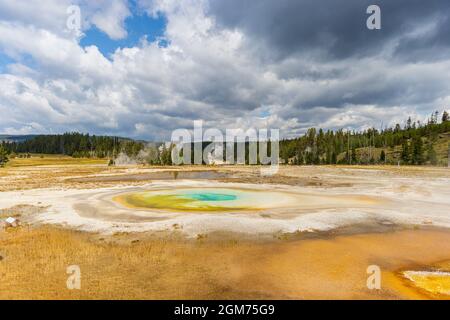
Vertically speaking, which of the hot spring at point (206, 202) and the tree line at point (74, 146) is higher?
the tree line at point (74, 146)

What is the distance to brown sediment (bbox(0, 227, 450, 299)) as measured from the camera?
367 inches

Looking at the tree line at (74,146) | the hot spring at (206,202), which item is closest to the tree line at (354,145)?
the tree line at (74,146)

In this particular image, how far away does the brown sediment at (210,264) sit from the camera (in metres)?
9.32

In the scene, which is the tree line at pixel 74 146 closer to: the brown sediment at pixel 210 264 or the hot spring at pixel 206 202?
the hot spring at pixel 206 202

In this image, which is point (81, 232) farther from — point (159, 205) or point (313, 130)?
point (313, 130)

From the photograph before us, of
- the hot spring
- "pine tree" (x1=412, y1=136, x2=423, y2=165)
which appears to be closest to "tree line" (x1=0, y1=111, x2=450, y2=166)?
"pine tree" (x1=412, y1=136, x2=423, y2=165)

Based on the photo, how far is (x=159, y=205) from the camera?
2495cm

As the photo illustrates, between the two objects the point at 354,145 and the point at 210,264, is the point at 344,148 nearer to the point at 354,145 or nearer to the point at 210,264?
the point at 354,145

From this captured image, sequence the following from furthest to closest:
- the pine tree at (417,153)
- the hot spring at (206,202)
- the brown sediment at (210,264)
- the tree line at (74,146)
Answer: the tree line at (74,146) < the pine tree at (417,153) < the hot spring at (206,202) < the brown sediment at (210,264)

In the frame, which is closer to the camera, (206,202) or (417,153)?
(206,202)

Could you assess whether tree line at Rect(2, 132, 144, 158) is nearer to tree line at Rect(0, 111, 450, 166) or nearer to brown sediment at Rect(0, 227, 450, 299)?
tree line at Rect(0, 111, 450, 166)

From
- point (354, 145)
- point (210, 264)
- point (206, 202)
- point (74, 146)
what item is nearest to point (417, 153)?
point (354, 145)

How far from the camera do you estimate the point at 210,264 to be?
11.7m
